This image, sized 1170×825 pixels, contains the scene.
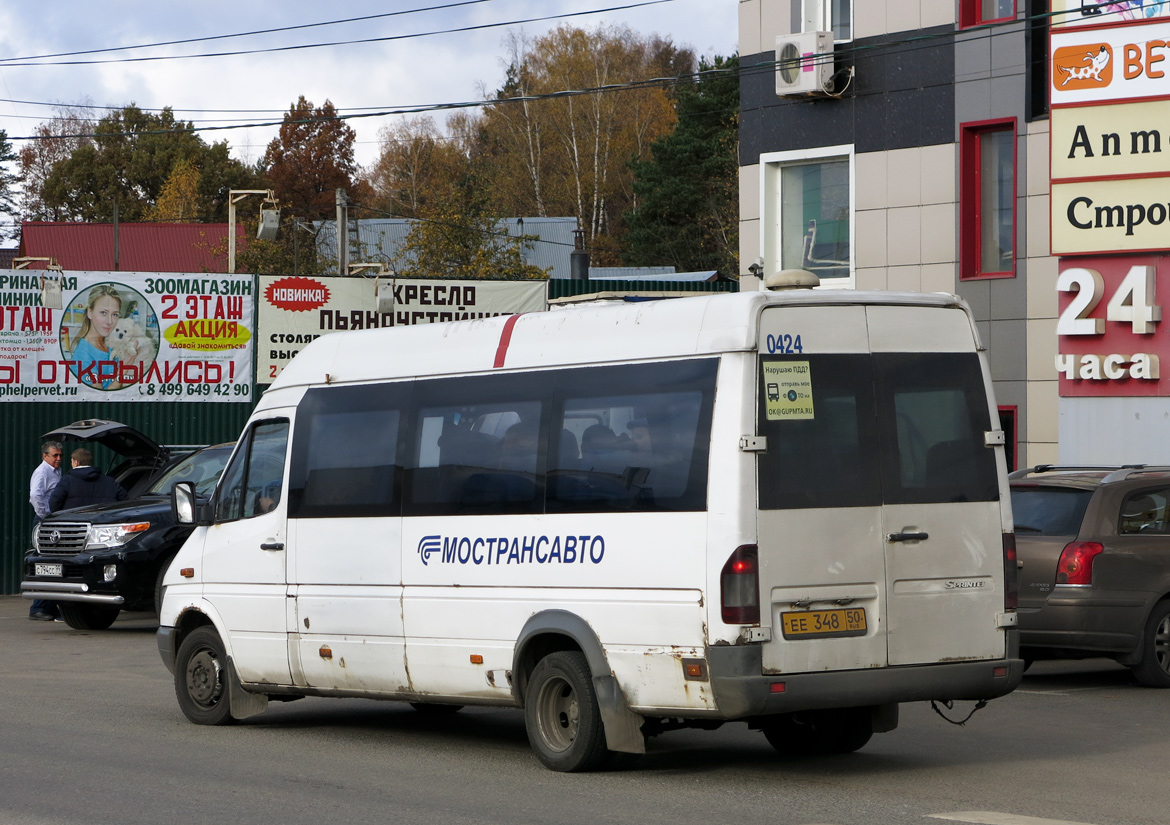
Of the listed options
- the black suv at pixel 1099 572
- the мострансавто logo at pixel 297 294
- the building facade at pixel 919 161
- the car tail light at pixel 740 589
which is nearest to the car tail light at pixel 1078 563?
the black suv at pixel 1099 572

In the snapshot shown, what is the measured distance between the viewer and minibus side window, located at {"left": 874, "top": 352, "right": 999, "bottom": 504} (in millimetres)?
8539

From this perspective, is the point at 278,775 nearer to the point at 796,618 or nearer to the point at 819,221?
the point at 796,618

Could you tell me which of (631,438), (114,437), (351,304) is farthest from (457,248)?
(631,438)

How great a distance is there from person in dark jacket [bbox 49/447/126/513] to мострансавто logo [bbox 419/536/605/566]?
426 inches

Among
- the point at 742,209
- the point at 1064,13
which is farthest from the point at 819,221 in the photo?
the point at 1064,13

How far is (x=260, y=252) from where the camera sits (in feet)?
174

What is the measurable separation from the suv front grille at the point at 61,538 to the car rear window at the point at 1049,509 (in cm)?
1010

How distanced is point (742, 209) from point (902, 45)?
3.41 metres

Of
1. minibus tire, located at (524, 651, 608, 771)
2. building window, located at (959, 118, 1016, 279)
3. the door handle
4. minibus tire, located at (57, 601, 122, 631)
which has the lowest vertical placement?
minibus tire, located at (57, 601, 122, 631)

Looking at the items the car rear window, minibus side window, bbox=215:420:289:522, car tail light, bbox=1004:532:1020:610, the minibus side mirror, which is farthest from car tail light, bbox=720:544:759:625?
the car rear window

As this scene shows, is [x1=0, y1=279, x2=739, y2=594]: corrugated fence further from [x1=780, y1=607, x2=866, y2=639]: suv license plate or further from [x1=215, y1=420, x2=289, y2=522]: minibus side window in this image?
[x1=780, y1=607, x2=866, y2=639]: suv license plate

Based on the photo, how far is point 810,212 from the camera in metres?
22.9

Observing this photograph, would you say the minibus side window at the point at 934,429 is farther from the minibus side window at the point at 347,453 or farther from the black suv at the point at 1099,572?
the black suv at the point at 1099,572

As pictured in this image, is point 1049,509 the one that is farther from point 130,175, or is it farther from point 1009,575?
point 130,175
